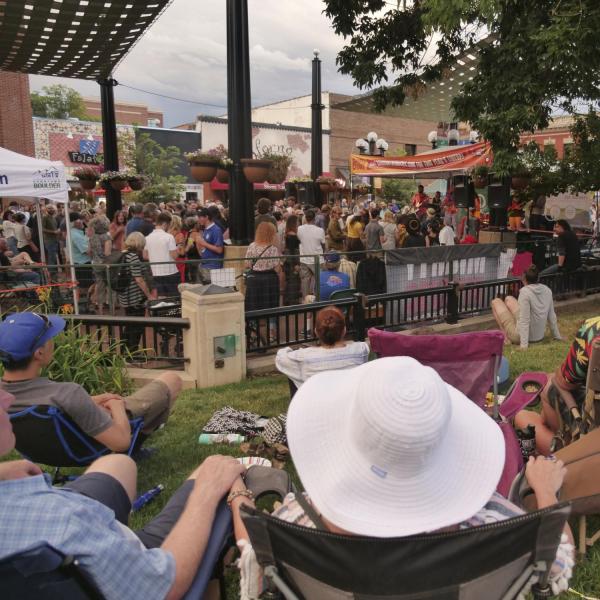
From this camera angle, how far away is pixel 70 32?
11.1m

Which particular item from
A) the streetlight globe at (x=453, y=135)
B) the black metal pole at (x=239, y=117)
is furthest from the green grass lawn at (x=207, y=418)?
the streetlight globe at (x=453, y=135)

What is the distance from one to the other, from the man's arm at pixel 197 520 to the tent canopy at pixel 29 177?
791 centimetres

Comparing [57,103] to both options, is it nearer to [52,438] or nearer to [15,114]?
[15,114]

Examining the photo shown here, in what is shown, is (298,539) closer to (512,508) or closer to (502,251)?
(512,508)

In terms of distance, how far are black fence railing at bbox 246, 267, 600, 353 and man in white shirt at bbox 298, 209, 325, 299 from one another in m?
0.52

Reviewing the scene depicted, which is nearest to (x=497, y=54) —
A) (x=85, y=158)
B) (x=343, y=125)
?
(x=85, y=158)

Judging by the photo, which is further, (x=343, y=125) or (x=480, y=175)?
(x=343, y=125)

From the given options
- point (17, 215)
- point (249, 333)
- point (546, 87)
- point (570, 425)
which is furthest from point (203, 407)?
point (17, 215)

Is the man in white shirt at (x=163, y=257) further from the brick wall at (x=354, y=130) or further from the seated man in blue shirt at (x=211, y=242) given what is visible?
the brick wall at (x=354, y=130)

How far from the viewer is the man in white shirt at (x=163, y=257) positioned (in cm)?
797

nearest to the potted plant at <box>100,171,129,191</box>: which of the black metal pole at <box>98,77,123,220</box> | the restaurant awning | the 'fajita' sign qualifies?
the black metal pole at <box>98,77,123,220</box>

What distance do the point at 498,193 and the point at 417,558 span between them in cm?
1205

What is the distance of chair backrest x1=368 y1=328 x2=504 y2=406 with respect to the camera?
3846 mm

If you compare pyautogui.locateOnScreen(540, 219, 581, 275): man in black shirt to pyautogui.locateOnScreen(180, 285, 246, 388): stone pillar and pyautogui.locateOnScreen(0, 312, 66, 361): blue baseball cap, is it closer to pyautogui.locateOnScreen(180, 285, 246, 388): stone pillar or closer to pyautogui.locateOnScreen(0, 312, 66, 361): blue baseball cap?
pyautogui.locateOnScreen(180, 285, 246, 388): stone pillar
